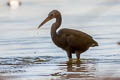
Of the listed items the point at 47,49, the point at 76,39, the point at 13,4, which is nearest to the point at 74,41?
the point at 76,39

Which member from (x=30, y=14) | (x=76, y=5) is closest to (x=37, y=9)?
(x=30, y=14)

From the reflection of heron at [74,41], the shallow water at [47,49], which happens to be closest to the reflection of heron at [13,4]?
the shallow water at [47,49]

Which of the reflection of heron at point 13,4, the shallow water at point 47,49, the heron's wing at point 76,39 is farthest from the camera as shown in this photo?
the heron's wing at point 76,39

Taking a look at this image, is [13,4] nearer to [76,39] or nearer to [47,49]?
[76,39]

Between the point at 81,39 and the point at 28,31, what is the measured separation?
564cm

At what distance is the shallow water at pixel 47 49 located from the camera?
8.41 meters

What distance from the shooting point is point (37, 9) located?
20.3 metres

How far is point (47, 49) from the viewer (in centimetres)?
1303

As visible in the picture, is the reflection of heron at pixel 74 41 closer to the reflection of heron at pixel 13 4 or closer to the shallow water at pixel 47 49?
the shallow water at pixel 47 49

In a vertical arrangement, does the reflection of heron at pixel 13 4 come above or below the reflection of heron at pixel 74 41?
above

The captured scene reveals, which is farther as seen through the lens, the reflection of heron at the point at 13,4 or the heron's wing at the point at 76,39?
the heron's wing at the point at 76,39

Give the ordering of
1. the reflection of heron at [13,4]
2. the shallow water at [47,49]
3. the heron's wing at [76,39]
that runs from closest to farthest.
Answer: the reflection of heron at [13,4]
the shallow water at [47,49]
the heron's wing at [76,39]

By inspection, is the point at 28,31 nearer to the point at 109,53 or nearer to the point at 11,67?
the point at 109,53

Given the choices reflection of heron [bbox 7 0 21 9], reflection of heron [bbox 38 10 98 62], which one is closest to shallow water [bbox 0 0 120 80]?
reflection of heron [bbox 38 10 98 62]
